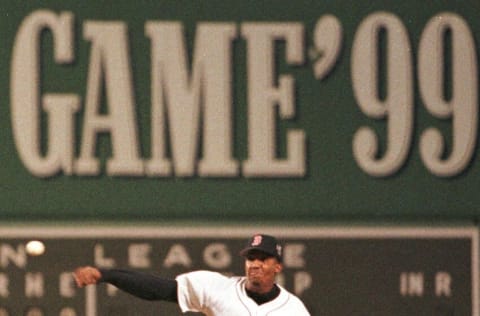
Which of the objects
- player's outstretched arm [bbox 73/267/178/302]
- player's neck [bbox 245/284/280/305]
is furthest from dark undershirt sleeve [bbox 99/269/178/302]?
player's neck [bbox 245/284/280/305]

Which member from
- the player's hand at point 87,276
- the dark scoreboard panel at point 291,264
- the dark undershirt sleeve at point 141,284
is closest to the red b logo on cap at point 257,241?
the dark undershirt sleeve at point 141,284

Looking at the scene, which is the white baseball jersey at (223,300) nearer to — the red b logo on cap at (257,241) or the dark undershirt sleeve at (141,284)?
the dark undershirt sleeve at (141,284)

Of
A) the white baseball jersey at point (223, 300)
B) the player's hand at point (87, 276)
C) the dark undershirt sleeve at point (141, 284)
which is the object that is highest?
the player's hand at point (87, 276)

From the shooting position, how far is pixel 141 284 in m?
6.94

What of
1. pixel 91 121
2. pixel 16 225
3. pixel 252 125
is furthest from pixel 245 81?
pixel 16 225

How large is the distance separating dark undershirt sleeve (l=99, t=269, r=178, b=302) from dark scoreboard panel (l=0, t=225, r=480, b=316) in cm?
100

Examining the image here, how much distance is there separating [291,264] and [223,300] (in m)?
1.08

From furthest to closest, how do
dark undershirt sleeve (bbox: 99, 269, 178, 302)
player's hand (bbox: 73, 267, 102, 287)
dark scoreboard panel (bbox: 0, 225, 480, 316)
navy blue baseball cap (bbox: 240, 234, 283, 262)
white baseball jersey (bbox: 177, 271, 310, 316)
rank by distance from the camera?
dark scoreboard panel (bbox: 0, 225, 480, 316) < white baseball jersey (bbox: 177, 271, 310, 316) < navy blue baseball cap (bbox: 240, 234, 283, 262) < dark undershirt sleeve (bbox: 99, 269, 178, 302) < player's hand (bbox: 73, 267, 102, 287)

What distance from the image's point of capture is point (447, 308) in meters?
8.38

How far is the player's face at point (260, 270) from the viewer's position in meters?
7.08

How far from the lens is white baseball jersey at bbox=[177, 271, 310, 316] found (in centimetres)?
718

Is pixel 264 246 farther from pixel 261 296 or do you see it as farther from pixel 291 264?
pixel 291 264

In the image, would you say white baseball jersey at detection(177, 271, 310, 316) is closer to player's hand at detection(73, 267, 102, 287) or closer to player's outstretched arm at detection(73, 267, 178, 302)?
player's outstretched arm at detection(73, 267, 178, 302)

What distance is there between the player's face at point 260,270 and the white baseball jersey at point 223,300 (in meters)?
0.07
